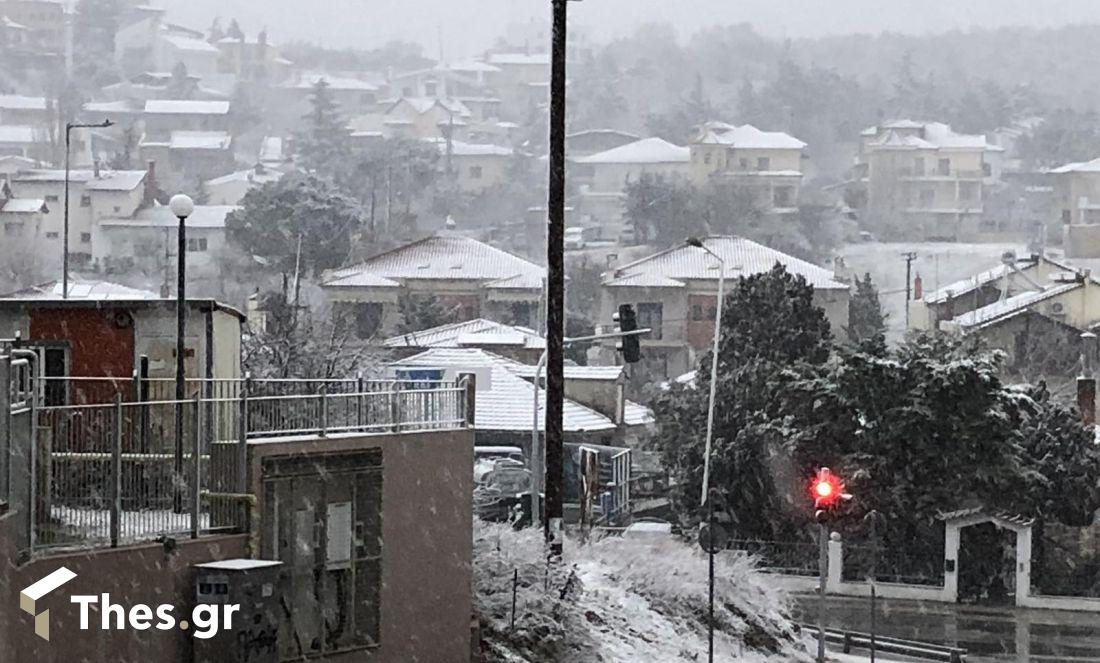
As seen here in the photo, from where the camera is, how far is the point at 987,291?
314ft

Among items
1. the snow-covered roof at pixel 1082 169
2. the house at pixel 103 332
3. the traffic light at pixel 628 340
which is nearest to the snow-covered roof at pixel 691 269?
the traffic light at pixel 628 340

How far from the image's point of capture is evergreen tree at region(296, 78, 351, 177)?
160000mm

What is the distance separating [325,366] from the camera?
4284 cm

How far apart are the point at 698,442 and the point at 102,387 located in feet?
89.8

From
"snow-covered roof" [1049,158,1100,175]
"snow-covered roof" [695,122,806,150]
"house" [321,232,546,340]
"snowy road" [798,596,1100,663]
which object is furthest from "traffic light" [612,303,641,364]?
"snow-covered roof" [1049,158,1100,175]

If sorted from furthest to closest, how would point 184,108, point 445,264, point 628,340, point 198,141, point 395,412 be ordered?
point 184,108, point 198,141, point 445,264, point 628,340, point 395,412

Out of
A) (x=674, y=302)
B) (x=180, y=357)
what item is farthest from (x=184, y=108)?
(x=180, y=357)

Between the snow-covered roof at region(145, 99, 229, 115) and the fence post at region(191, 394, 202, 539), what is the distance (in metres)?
176

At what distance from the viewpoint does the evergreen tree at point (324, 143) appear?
160m

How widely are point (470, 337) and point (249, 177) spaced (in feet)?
267

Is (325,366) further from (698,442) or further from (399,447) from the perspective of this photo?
(399,447)

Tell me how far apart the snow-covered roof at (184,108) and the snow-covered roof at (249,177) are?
2425 cm

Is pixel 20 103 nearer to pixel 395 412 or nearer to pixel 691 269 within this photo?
pixel 691 269

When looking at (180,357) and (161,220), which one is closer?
(180,357)
